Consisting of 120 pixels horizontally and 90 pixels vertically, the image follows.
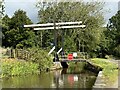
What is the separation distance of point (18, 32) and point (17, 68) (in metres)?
21.5

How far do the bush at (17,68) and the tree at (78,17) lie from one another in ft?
65.6

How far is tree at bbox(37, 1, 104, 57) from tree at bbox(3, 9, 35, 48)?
10.8 ft

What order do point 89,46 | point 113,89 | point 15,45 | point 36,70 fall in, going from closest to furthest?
point 113,89
point 36,70
point 15,45
point 89,46

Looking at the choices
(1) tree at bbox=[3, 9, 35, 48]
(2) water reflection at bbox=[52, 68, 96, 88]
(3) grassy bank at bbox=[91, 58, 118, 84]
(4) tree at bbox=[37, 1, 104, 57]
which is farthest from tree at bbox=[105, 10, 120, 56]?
(2) water reflection at bbox=[52, 68, 96, 88]

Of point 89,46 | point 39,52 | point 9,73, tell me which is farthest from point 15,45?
point 9,73

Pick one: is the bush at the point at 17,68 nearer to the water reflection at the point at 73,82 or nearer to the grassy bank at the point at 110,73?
the water reflection at the point at 73,82

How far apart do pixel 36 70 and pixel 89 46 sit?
2373 centimetres

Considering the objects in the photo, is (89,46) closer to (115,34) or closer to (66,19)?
(66,19)

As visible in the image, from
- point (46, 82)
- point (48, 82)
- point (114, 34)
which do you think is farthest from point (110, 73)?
point (114, 34)

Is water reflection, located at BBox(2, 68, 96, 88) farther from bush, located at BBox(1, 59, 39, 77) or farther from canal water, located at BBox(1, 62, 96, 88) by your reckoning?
bush, located at BBox(1, 59, 39, 77)

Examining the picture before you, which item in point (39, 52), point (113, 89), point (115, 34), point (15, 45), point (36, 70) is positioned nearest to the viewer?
point (113, 89)

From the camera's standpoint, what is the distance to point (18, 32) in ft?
160

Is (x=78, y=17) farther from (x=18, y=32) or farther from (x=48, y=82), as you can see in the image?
(x=48, y=82)

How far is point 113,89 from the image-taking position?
1464cm
